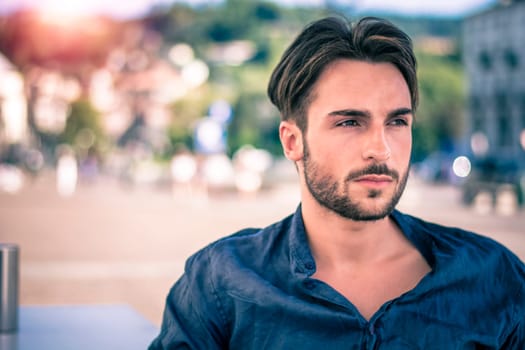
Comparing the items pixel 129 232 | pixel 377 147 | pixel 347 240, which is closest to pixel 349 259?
pixel 347 240

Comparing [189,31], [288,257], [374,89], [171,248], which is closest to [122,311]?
[288,257]

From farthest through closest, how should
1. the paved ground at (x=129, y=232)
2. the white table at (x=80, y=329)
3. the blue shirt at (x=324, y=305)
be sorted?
the paved ground at (x=129, y=232) < the white table at (x=80, y=329) < the blue shirt at (x=324, y=305)

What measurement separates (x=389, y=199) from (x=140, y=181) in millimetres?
30292

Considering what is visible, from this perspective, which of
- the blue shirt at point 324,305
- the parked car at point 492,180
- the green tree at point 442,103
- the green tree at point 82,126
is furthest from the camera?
the green tree at point 82,126

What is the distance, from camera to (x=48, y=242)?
12.4 m

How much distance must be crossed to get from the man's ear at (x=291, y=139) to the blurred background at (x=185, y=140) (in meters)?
4.78

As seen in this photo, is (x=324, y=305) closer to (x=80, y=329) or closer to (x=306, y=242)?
(x=306, y=242)

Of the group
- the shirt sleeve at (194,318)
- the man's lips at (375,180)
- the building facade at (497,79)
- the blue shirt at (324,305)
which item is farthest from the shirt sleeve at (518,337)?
the building facade at (497,79)

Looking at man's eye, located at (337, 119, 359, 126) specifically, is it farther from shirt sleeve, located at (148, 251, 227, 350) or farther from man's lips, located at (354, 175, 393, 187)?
shirt sleeve, located at (148, 251, 227, 350)

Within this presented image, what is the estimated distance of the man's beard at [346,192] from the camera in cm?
185

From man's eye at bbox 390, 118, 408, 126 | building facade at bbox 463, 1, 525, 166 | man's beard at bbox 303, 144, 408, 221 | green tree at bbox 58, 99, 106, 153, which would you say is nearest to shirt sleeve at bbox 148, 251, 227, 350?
man's beard at bbox 303, 144, 408, 221

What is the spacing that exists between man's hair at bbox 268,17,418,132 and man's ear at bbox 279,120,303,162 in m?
0.02

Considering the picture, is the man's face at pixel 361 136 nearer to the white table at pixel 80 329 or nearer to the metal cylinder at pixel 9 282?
the white table at pixel 80 329

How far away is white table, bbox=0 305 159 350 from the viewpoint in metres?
2.79
